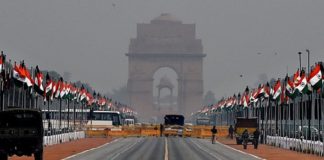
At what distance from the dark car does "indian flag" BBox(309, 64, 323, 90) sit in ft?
87.0

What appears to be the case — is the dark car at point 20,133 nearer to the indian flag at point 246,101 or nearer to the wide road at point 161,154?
the wide road at point 161,154

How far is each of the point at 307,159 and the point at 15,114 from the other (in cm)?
2068

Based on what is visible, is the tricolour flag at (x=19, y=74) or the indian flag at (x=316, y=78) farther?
the tricolour flag at (x=19, y=74)

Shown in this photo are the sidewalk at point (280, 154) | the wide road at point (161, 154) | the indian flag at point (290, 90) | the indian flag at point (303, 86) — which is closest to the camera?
the wide road at point (161, 154)

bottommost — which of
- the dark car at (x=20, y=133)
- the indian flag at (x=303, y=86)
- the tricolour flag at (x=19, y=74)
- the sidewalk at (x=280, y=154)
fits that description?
the sidewalk at (x=280, y=154)

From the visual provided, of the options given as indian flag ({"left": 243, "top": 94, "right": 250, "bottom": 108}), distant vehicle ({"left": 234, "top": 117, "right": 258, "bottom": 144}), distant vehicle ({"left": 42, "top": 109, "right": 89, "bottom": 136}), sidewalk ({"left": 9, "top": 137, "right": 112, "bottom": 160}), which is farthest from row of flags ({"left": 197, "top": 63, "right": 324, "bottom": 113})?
distant vehicle ({"left": 42, "top": 109, "right": 89, "bottom": 136})

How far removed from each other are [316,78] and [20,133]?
94.5ft

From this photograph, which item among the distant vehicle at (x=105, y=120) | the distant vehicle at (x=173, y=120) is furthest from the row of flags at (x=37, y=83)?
the distant vehicle at (x=173, y=120)

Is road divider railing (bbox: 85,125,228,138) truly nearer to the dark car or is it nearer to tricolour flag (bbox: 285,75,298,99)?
Result: tricolour flag (bbox: 285,75,298,99)

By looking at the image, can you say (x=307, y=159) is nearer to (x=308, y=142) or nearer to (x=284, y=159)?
(x=284, y=159)

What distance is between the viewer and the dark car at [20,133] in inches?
1959

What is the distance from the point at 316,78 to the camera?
235ft

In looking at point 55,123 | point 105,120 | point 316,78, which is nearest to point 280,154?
point 316,78

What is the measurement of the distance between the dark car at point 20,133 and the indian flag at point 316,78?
26504 mm
